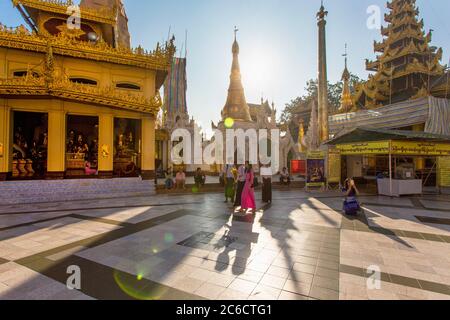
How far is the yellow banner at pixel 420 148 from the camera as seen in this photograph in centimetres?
1220

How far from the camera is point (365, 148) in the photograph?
13.5 metres

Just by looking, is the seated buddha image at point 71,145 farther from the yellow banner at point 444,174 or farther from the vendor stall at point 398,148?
the yellow banner at point 444,174

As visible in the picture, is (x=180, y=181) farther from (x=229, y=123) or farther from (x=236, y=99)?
(x=236, y=99)

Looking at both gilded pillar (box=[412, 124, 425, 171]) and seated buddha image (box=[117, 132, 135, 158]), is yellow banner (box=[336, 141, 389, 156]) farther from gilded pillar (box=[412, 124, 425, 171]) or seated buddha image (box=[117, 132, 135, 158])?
seated buddha image (box=[117, 132, 135, 158])

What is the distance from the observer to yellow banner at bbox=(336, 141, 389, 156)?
12383 mm

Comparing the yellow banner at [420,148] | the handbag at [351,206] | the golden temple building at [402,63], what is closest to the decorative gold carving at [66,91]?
the handbag at [351,206]

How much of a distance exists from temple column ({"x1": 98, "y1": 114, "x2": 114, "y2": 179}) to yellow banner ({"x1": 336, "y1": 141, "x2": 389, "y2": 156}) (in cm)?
1519

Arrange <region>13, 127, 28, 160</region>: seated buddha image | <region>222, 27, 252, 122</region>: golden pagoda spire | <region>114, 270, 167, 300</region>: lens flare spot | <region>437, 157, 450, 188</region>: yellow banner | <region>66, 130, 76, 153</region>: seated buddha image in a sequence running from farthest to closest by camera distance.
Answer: <region>222, 27, 252, 122</region>: golden pagoda spire
<region>437, 157, 450, 188</region>: yellow banner
<region>66, 130, 76, 153</region>: seated buddha image
<region>13, 127, 28, 160</region>: seated buddha image
<region>114, 270, 167, 300</region>: lens flare spot

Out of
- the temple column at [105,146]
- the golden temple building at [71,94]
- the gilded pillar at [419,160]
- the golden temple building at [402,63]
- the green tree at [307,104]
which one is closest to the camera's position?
the golden temple building at [71,94]

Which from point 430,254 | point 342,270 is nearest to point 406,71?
point 430,254

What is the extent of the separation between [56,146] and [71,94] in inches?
122

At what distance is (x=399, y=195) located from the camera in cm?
1309

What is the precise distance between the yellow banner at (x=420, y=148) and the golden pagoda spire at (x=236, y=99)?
675 inches

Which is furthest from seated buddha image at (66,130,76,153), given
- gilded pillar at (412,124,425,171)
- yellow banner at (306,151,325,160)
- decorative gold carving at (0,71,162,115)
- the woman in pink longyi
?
gilded pillar at (412,124,425,171)
